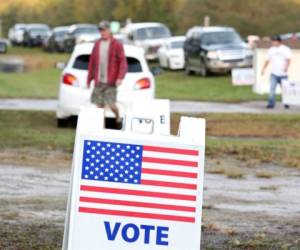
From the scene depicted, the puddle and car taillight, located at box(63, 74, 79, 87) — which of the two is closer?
the puddle

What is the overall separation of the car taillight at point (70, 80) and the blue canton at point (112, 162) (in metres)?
13.0

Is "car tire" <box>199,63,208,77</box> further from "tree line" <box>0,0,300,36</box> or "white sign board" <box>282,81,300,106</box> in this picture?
"tree line" <box>0,0,300,36</box>

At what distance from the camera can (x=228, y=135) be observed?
1869 cm

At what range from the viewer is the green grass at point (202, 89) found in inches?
1166

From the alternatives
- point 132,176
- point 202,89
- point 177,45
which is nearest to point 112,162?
point 132,176

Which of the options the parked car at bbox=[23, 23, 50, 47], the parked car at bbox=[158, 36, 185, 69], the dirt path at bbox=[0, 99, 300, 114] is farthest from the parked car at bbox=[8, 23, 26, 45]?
the dirt path at bbox=[0, 99, 300, 114]

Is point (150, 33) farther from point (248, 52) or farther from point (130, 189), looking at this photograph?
point (130, 189)

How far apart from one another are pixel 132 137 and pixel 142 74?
13.0 meters

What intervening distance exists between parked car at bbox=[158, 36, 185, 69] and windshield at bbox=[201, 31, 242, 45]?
525 cm

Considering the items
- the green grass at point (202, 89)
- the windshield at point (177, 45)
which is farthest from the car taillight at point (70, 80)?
the windshield at point (177, 45)

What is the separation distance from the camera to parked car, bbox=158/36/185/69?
46.7m

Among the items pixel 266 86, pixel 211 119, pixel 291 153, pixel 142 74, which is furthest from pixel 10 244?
pixel 266 86

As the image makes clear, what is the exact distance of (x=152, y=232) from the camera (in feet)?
20.6

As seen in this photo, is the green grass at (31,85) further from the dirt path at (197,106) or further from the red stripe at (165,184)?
the red stripe at (165,184)
